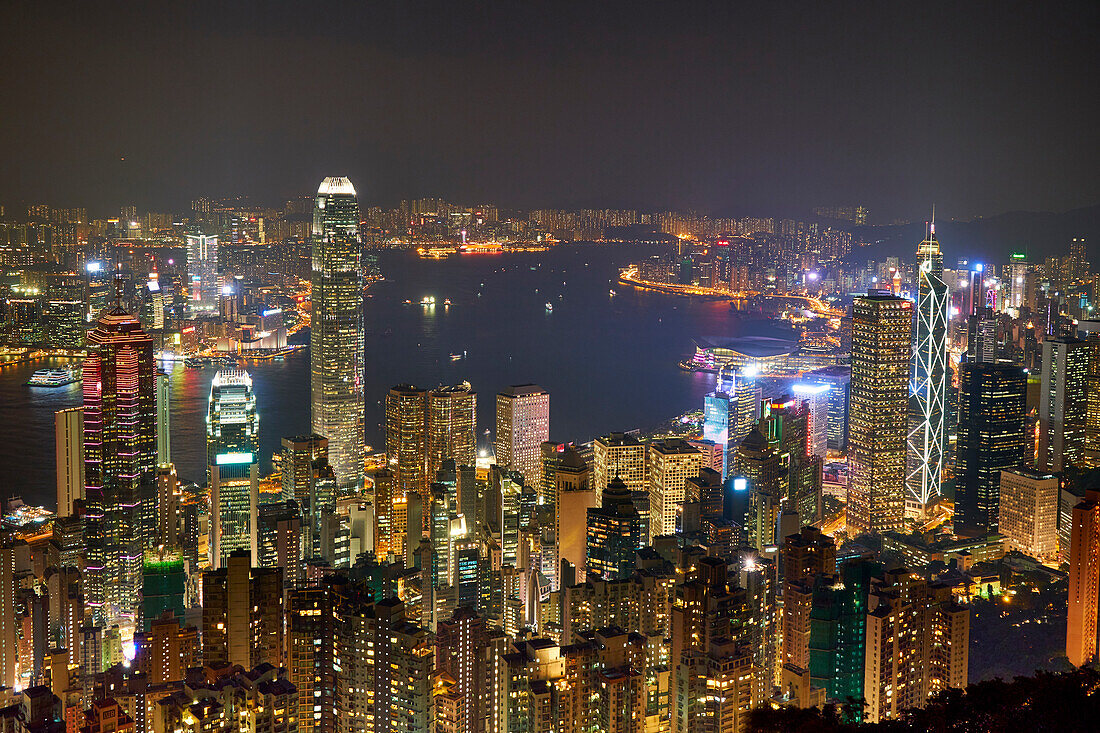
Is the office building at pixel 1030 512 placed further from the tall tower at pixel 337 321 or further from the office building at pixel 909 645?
the tall tower at pixel 337 321

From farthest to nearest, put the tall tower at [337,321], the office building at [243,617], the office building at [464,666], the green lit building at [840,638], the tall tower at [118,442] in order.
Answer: the tall tower at [337,321]
the tall tower at [118,442]
the office building at [243,617]
the green lit building at [840,638]
the office building at [464,666]

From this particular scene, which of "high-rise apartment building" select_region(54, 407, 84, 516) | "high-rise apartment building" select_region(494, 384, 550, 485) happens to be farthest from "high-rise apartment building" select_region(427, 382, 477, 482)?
"high-rise apartment building" select_region(54, 407, 84, 516)

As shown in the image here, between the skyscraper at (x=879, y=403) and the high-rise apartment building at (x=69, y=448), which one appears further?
the skyscraper at (x=879, y=403)

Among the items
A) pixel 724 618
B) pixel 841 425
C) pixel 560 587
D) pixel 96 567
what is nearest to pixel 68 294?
pixel 96 567

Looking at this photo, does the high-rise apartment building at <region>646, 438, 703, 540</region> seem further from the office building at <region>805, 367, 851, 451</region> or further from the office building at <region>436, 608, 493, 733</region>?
the office building at <region>436, 608, 493, 733</region>

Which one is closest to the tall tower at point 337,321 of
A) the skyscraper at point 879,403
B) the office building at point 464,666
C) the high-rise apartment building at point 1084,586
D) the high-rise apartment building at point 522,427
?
the high-rise apartment building at point 522,427

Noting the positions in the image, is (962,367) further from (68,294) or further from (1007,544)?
(68,294)
